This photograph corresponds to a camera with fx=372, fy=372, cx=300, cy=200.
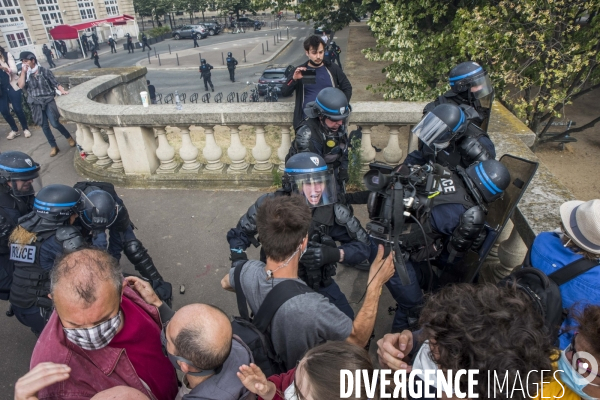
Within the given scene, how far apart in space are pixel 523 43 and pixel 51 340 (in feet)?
27.1

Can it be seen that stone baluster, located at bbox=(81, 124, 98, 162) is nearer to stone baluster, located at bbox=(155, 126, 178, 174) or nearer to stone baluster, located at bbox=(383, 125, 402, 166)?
stone baluster, located at bbox=(155, 126, 178, 174)

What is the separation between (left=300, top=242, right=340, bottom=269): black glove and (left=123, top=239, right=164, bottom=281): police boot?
1658mm

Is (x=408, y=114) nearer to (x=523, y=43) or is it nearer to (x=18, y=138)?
(x=523, y=43)

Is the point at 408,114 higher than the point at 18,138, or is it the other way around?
the point at 408,114

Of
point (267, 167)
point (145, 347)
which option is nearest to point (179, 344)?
point (145, 347)

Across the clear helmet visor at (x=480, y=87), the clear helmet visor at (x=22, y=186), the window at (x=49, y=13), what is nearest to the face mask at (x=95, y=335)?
the clear helmet visor at (x=22, y=186)

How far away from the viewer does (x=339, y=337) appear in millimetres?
1912

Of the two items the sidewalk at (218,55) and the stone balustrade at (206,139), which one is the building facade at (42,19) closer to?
the sidewalk at (218,55)

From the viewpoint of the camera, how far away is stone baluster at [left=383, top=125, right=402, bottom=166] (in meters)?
4.64

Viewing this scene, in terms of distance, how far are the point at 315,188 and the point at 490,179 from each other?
3.92 feet

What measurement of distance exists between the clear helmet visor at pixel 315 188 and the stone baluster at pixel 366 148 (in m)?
2.14

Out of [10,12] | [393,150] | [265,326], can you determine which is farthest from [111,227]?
[10,12]

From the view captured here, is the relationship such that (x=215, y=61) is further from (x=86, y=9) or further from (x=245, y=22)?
(x=245, y=22)

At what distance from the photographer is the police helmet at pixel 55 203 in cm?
264
